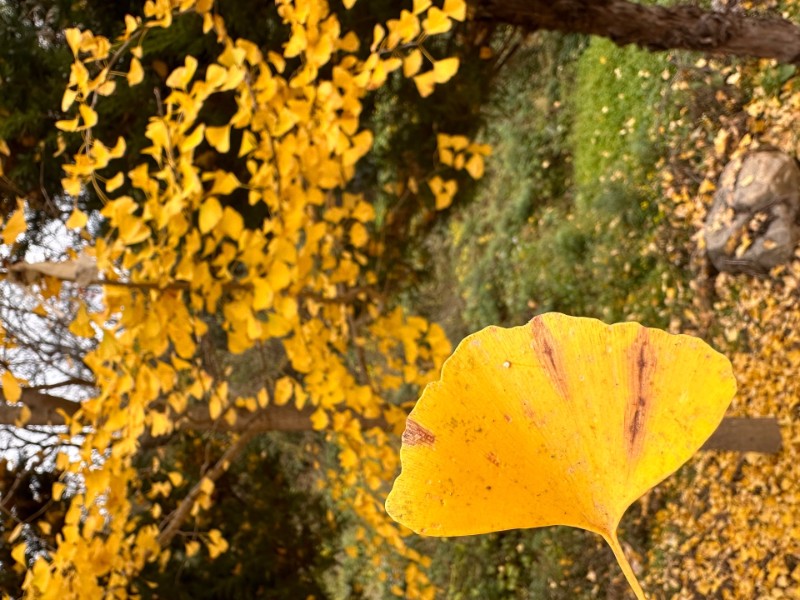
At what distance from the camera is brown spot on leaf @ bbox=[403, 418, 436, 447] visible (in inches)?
17.8

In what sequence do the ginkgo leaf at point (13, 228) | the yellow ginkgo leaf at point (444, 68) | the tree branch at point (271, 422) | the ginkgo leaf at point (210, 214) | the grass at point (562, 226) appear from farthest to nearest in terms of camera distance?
the grass at point (562, 226) < the tree branch at point (271, 422) < the yellow ginkgo leaf at point (444, 68) < the ginkgo leaf at point (210, 214) < the ginkgo leaf at point (13, 228)

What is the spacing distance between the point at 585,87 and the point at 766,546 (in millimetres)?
2739

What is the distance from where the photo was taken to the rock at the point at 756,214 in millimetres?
2713

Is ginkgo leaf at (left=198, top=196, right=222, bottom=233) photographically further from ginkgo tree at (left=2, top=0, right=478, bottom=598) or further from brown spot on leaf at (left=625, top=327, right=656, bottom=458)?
brown spot on leaf at (left=625, top=327, right=656, bottom=458)

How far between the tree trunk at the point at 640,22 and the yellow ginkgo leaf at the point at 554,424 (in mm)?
1644

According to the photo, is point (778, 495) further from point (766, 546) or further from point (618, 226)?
point (618, 226)

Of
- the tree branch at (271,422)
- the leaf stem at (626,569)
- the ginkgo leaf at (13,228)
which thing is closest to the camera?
the leaf stem at (626,569)

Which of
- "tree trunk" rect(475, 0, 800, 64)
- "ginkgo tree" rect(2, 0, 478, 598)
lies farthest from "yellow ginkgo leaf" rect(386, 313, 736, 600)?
"tree trunk" rect(475, 0, 800, 64)

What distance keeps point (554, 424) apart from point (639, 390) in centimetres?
5

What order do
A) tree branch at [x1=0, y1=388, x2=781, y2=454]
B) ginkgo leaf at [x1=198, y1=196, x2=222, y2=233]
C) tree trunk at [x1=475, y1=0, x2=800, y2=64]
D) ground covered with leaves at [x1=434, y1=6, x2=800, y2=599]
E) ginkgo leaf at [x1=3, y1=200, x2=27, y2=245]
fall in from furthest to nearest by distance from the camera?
ground covered with leaves at [x1=434, y1=6, x2=800, y2=599] < tree trunk at [x1=475, y1=0, x2=800, y2=64] < tree branch at [x1=0, y1=388, x2=781, y2=454] < ginkgo leaf at [x1=198, y1=196, x2=222, y2=233] < ginkgo leaf at [x1=3, y1=200, x2=27, y2=245]

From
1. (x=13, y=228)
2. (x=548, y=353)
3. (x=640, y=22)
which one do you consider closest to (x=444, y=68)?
(x=640, y=22)

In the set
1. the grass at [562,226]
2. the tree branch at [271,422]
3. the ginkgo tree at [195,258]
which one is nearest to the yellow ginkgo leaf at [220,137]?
the ginkgo tree at [195,258]

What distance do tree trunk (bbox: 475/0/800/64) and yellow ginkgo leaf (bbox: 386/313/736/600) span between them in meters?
1.64

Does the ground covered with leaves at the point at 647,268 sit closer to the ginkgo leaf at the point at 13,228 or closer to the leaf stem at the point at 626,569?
the ginkgo leaf at the point at 13,228
